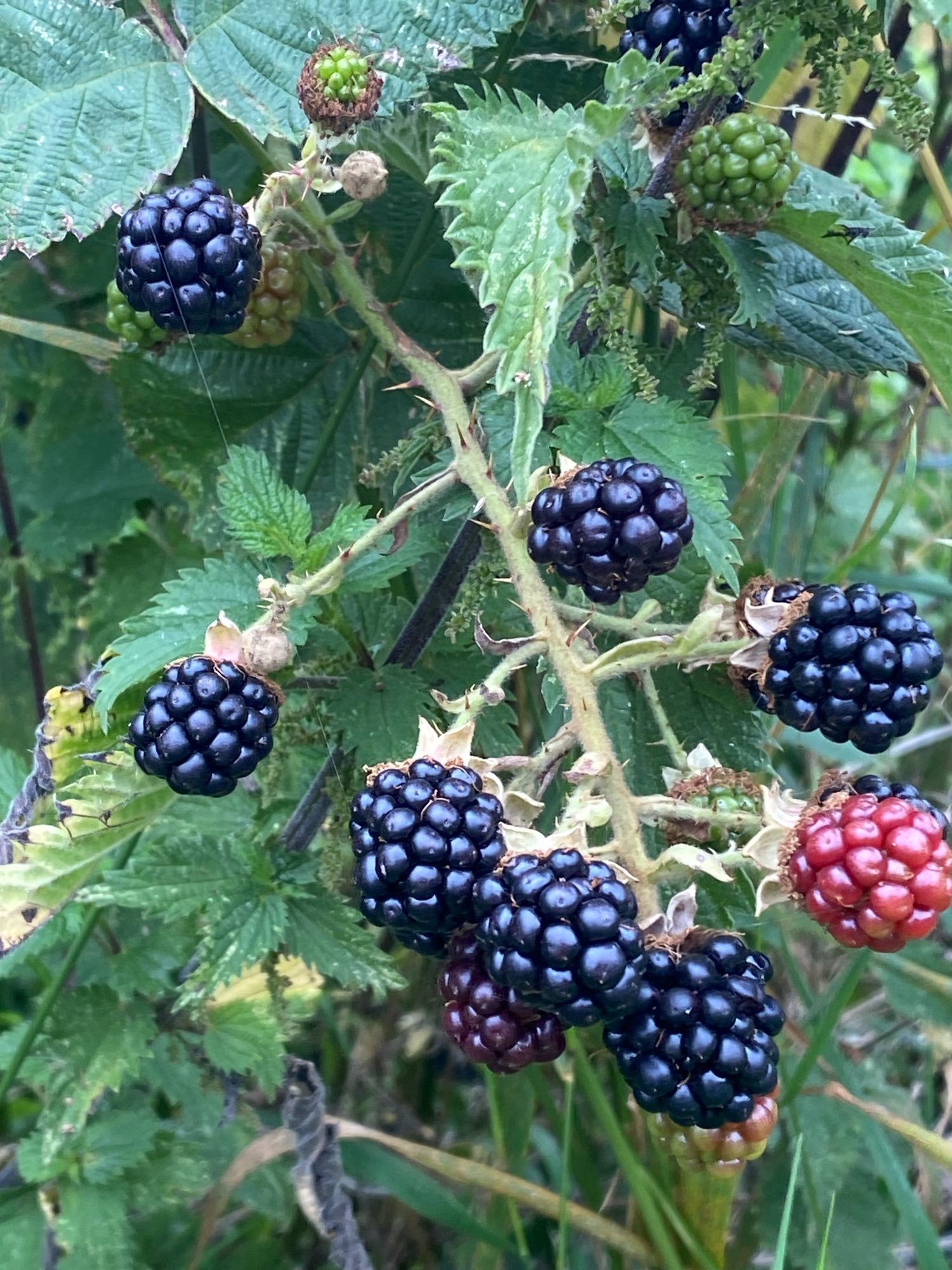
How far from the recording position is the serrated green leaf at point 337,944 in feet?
3.62

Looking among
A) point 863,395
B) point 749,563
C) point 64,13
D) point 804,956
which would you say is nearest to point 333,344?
point 64,13

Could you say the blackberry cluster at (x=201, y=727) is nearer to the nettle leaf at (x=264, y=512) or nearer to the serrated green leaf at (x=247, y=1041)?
the nettle leaf at (x=264, y=512)

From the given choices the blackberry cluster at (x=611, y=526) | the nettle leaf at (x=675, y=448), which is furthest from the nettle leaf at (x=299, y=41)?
the blackberry cluster at (x=611, y=526)

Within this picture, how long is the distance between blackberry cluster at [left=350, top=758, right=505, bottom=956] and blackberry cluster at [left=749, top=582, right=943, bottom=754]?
0.29 metres

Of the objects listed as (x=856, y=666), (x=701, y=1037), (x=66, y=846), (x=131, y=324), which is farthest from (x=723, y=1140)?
(x=131, y=324)

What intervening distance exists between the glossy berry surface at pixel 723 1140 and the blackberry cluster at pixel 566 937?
144 mm

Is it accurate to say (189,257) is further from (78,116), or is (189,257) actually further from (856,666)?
(856,666)

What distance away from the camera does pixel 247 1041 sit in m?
1.42

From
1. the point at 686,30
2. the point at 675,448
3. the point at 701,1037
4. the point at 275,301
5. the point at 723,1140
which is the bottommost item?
the point at 723,1140

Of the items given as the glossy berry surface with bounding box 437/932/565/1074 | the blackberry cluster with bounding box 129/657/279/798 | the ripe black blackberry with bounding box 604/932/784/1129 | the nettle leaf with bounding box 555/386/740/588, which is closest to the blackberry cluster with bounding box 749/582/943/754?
the nettle leaf with bounding box 555/386/740/588

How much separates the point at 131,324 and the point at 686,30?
688 millimetres

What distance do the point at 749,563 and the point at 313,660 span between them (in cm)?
55

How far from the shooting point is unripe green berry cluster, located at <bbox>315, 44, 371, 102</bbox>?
3.50ft

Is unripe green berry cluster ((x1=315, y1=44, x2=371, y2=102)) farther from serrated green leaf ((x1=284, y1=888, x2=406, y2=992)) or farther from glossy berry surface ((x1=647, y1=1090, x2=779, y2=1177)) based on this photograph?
glossy berry surface ((x1=647, y1=1090, x2=779, y2=1177))
